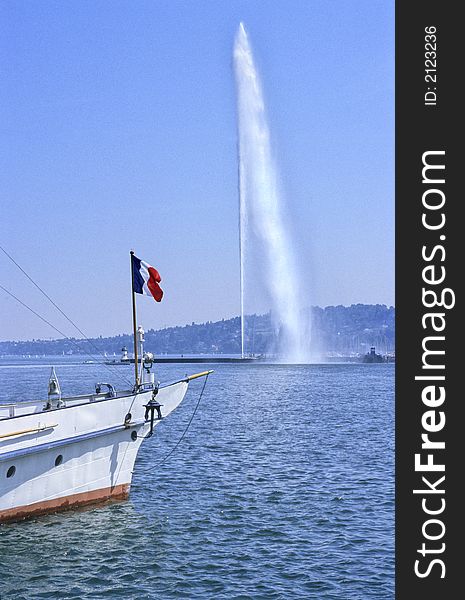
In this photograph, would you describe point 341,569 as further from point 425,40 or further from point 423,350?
point 425,40

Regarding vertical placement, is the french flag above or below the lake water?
above

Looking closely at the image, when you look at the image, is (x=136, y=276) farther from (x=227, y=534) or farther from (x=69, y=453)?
(x=227, y=534)

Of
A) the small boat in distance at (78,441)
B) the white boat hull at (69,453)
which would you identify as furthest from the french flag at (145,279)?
the white boat hull at (69,453)

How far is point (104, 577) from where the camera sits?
13984 mm

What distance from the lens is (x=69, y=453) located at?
17.8 metres

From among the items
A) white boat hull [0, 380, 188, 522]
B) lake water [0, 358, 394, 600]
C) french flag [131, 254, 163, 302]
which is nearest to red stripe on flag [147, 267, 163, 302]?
french flag [131, 254, 163, 302]

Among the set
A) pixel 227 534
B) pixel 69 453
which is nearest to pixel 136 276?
pixel 69 453

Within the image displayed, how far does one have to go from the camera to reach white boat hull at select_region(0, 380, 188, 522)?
16641 millimetres

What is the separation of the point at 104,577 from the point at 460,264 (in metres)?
10.1

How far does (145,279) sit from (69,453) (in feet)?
16.8

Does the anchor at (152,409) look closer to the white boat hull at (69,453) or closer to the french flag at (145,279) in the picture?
the white boat hull at (69,453)

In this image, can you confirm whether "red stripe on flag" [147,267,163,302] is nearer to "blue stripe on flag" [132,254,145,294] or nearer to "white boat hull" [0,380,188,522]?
"blue stripe on flag" [132,254,145,294]

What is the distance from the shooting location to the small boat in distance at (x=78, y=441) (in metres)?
16.7

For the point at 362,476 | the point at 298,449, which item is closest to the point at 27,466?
the point at 362,476
